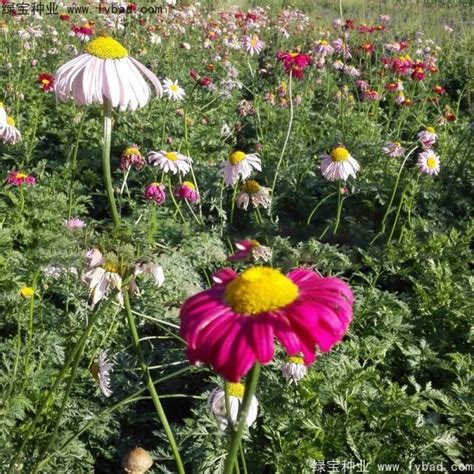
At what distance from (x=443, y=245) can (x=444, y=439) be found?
148 cm

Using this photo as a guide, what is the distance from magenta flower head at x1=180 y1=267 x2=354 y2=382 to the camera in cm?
79

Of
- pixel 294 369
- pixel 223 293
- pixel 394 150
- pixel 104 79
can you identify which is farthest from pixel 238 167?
pixel 223 293

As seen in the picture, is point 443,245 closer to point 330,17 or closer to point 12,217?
point 12,217

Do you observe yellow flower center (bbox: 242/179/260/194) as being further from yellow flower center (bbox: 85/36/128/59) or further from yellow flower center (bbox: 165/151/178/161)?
yellow flower center (bbox: 85/36/128/59)

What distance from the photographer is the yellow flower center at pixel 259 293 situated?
33.9 inches

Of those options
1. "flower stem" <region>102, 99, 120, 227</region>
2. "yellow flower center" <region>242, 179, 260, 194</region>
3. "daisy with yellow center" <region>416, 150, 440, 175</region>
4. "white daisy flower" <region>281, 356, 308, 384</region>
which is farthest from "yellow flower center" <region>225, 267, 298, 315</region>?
"daisy with yellow center" <region>416, 150, 440, 175</region>

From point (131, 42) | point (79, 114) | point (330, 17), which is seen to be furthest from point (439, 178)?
point (330, 17)

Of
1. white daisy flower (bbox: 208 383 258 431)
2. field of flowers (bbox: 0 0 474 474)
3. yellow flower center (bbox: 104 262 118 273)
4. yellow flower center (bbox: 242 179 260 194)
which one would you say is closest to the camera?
field of flowers (bbox: 0 0 474 474)

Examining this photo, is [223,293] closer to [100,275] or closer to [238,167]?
[100,275]

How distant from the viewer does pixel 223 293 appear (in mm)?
929

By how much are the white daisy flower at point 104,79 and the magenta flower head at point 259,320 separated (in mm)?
682

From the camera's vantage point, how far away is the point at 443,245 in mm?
3270

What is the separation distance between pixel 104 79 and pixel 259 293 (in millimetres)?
797

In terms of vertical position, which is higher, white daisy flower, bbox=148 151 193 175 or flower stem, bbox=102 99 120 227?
flower stem, bbox=102 99 120 227
